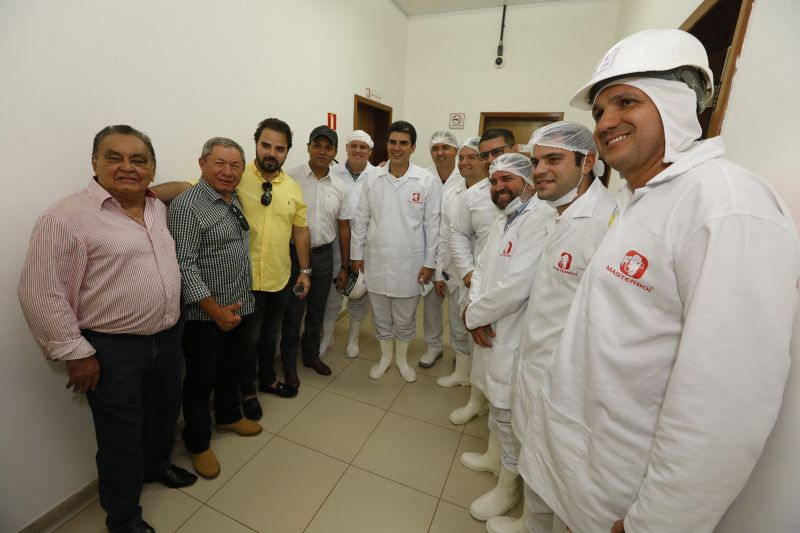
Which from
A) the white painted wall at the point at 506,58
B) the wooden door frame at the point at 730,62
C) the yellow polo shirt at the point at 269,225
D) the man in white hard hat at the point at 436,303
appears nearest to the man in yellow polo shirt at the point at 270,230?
the yellow polo shirt at the point at 269,225

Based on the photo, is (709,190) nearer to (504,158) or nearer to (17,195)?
(504,158)

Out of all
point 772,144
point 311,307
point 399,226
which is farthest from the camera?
point 311,307

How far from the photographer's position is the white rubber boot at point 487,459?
1.92 m

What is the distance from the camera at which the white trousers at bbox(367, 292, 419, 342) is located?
2.80 metres

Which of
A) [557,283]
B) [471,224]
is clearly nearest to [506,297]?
[557,283]

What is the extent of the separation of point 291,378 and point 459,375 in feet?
4.18

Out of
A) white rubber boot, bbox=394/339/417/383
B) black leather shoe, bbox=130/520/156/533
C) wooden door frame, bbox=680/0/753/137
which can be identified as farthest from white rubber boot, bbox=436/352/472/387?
wooden door frame, bbox=680/0/753/137

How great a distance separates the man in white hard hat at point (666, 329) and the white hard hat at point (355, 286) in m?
1.90

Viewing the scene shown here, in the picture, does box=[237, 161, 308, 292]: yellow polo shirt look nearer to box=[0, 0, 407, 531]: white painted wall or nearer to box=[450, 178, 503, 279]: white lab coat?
box=[0, 0, 407, 531]: white painted wall

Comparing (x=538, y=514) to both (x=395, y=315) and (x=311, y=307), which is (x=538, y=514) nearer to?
(x=395, y=315)

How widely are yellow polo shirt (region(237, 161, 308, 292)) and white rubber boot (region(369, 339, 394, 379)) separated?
108 centimetres

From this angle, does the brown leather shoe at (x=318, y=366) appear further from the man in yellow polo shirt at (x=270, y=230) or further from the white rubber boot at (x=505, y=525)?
the white rubber boot at (x=505, y=525)

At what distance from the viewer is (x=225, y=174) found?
66.1 inches

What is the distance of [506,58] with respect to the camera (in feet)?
14.9
